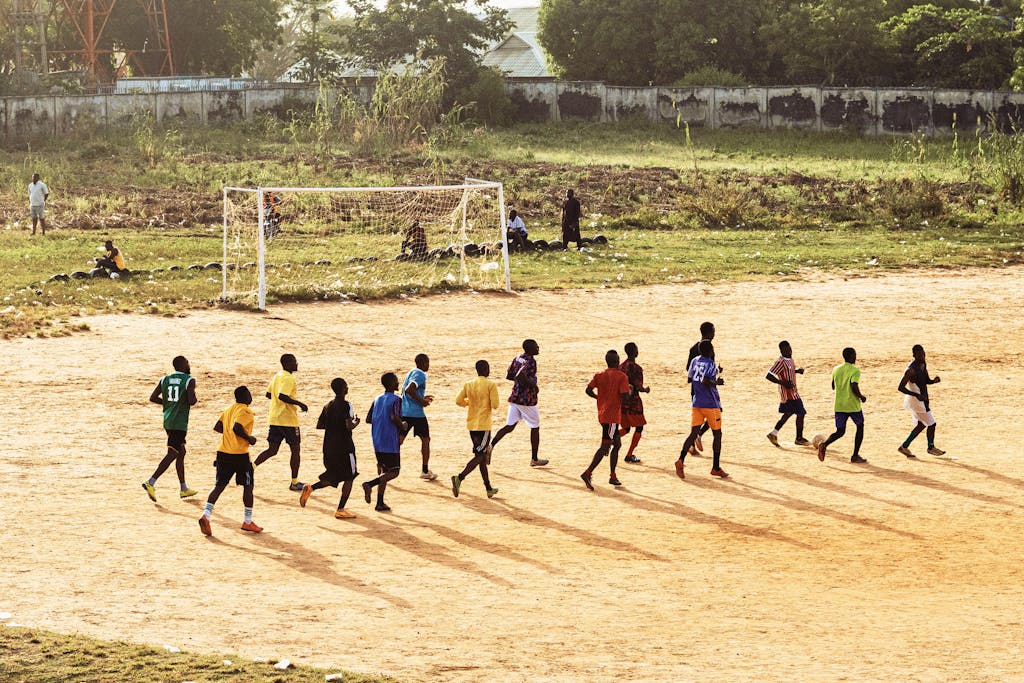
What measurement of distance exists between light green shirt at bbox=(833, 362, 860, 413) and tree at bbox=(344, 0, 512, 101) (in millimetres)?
43730

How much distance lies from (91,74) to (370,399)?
158 ft

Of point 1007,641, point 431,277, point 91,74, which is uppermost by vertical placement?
point 91,74

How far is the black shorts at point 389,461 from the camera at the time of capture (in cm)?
1308

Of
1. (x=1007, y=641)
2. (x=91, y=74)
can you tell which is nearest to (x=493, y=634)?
(x=1007, y=641)

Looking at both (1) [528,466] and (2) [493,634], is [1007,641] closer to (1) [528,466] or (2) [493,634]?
(2) [493,634]

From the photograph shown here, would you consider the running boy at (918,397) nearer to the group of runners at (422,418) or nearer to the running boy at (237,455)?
the group of runners at (422,418)

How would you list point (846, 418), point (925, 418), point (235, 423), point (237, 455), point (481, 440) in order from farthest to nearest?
point (925, 418) → point (846, 418) → point (481, 440) → point (237, 455) → point (235, 423)

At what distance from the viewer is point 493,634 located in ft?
33.1

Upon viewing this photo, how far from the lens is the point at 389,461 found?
42.9 feet

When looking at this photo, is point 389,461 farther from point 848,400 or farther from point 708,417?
point 848,400

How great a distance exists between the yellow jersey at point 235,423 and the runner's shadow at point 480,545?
5.57 feet

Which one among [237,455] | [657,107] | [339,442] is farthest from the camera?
[657,107]

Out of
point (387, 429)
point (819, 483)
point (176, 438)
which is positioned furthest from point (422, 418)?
point (819, 483)

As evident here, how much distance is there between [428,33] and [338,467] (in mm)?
49186
